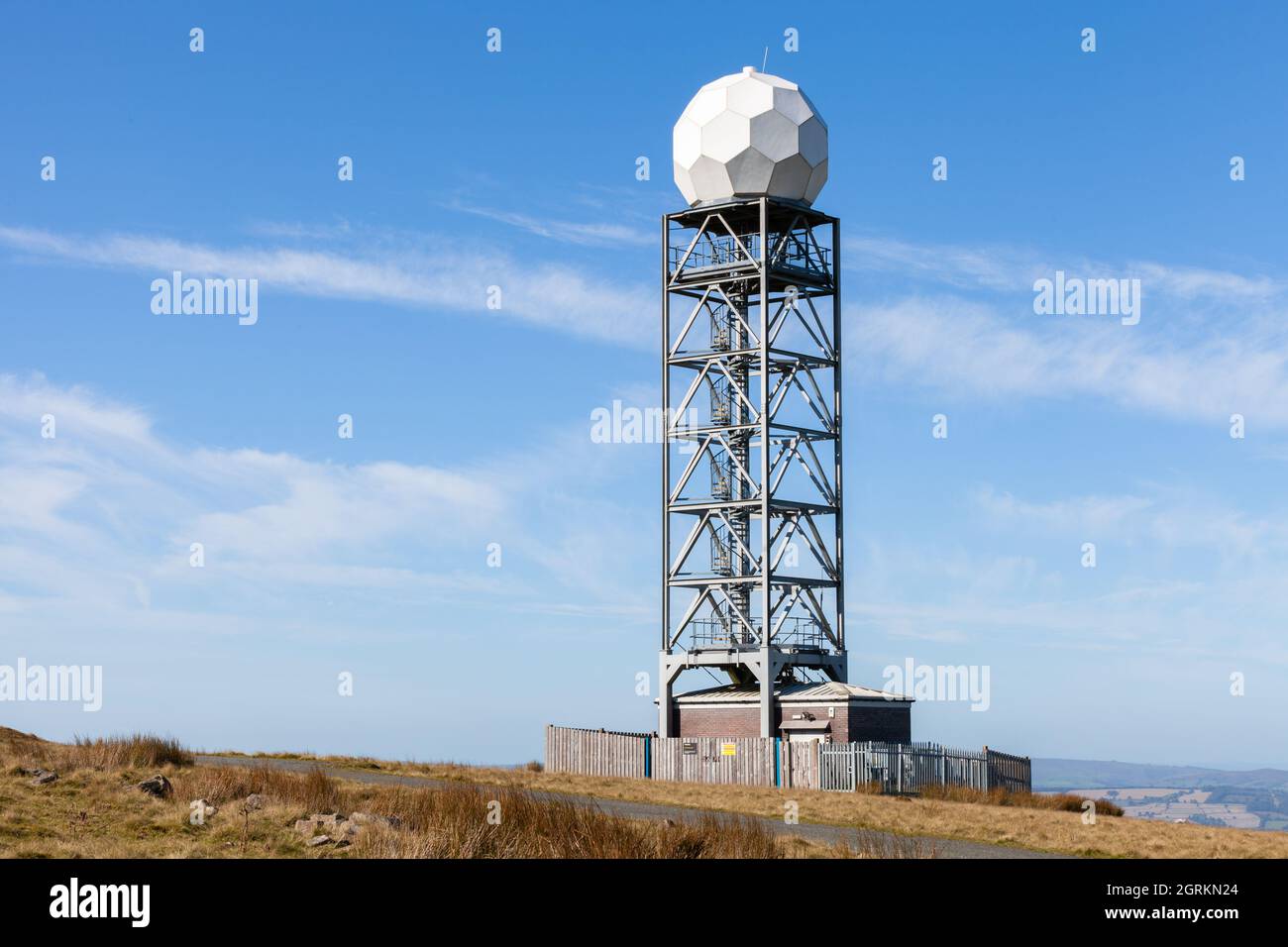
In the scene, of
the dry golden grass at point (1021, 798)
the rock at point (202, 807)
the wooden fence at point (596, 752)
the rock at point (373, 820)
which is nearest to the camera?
the rock at point (373, 820)

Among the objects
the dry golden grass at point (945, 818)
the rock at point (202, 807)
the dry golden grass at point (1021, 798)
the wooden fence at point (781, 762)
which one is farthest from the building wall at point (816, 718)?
the rock at point (202, 807)

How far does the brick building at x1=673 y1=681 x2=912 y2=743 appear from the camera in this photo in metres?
Answer: 52.9

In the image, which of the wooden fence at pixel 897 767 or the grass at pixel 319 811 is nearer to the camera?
the grass at pixel 319 811

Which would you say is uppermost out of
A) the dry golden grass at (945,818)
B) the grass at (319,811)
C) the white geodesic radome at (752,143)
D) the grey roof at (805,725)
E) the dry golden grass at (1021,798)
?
the white geodesic radome at (752,143)

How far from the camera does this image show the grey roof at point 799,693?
176 feet

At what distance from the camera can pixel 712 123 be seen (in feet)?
198

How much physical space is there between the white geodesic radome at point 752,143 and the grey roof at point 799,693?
18698 mm

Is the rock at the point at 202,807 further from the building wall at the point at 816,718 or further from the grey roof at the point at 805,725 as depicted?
the grey roof at the point at 805,725

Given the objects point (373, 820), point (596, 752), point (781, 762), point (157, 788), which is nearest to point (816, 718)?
point (781, 762)

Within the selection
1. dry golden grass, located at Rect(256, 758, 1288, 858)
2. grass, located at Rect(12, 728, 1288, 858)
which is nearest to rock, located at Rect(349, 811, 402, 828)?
grass, located at Rect(12, 728, 1288, 858)

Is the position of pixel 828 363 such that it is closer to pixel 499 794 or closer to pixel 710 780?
pixel 710 780
